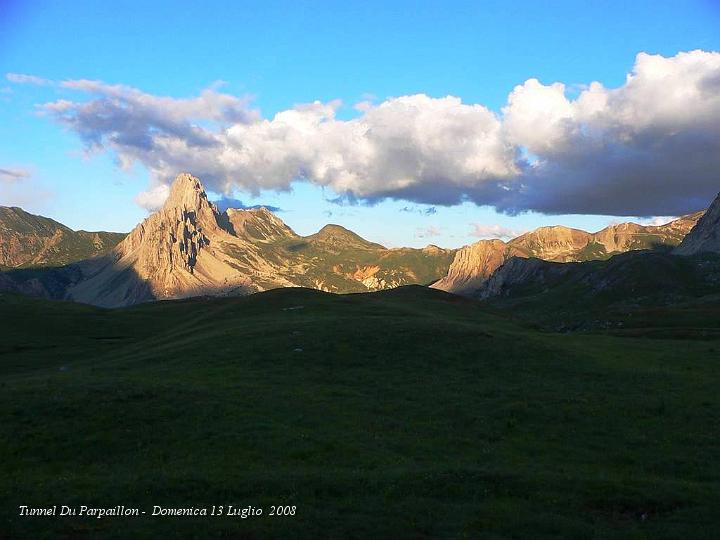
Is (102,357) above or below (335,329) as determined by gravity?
below

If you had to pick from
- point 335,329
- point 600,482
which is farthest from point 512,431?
point 335,329

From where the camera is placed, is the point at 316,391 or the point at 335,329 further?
the point at 335,329

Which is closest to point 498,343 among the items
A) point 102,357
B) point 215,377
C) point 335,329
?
point 335,329

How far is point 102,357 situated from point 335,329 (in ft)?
95.7

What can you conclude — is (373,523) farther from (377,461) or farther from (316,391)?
(316,391)

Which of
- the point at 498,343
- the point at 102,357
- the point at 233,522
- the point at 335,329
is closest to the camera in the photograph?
the point at 233,522

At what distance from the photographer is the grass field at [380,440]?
819 inches

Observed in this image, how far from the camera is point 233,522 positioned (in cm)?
2025

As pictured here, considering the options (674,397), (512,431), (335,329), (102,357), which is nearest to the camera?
(512,431)

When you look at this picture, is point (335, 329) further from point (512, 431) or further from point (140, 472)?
point (140, 472)

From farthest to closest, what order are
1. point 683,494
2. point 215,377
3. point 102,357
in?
point 102,357, point 215,377, point 683,494

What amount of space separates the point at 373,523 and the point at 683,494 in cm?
1239

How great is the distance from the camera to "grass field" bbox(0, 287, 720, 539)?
68.2 feet

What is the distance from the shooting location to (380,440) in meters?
29.7
